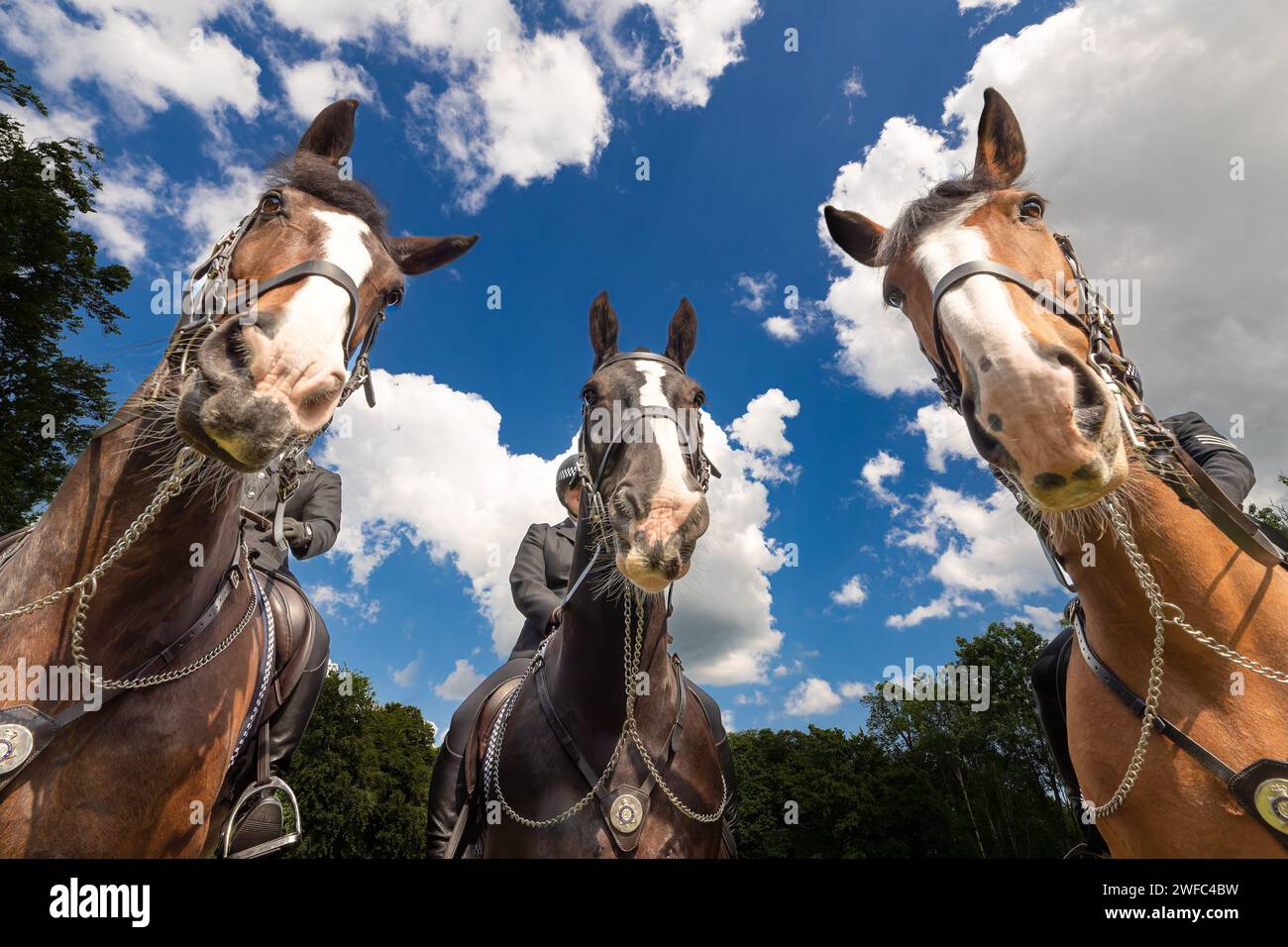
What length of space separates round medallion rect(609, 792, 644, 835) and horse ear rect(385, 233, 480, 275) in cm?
427

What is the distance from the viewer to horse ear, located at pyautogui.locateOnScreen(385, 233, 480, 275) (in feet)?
16.2

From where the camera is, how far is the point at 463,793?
5867 millimetres

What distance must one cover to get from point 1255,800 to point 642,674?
3.20 meters

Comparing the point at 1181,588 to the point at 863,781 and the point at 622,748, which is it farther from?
the point at 863,781

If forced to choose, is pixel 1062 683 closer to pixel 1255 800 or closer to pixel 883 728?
pixel 1255 800

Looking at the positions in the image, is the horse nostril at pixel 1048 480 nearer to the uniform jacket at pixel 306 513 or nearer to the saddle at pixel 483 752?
the saddle at pixel 483 752

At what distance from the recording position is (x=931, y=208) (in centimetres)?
393

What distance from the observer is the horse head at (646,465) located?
11.2ft

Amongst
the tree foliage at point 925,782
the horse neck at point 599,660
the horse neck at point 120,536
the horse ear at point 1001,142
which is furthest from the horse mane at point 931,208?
the tree foliage at point 925,782

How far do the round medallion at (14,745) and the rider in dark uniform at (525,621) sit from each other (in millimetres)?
3276

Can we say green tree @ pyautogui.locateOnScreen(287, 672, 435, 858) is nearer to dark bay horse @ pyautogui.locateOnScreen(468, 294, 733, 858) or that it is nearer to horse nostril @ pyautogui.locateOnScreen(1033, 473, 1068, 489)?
dark bay horse @ pyautogui.locateOnScreen(468, 294, 733, 858)

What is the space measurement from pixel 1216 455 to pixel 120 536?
6180 millimetres

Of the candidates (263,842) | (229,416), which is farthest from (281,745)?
(229,416)
